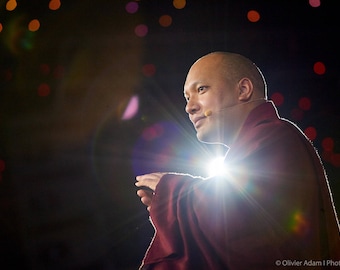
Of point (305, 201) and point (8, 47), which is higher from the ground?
point (8, 47)

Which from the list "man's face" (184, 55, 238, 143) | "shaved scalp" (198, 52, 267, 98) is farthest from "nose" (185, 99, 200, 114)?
"shaved scalp" (198, 52, 267, 98)

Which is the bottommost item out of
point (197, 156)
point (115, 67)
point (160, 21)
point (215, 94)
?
point (197, 156)

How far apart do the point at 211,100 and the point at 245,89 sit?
0.12 m

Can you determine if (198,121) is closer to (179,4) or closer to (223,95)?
(223,95)

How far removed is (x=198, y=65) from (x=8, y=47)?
3.87 ft

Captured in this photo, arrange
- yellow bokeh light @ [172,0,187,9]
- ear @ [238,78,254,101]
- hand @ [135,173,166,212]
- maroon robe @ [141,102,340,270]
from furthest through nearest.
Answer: yellow bokeh light @ [172,0,187,9] < ear @ [238,78,254,101] < hand @ [135,173,166,212] < maroon robe @ [141,102,340,270]

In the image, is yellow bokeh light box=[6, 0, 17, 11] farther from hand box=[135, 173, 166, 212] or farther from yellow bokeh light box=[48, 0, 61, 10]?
hand box=[135, 173, 166, 212]

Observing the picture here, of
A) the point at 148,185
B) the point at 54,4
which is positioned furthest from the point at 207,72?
the point at 54,4

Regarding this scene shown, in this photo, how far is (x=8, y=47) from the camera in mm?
2279

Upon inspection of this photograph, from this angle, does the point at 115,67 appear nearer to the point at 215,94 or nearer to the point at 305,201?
the point at 215,94

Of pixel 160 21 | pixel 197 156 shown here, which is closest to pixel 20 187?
pixel 197 156

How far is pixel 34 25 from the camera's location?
226cm

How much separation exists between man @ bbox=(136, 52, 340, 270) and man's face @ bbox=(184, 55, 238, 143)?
0.41ft

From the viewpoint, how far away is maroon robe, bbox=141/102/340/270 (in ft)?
3.95
